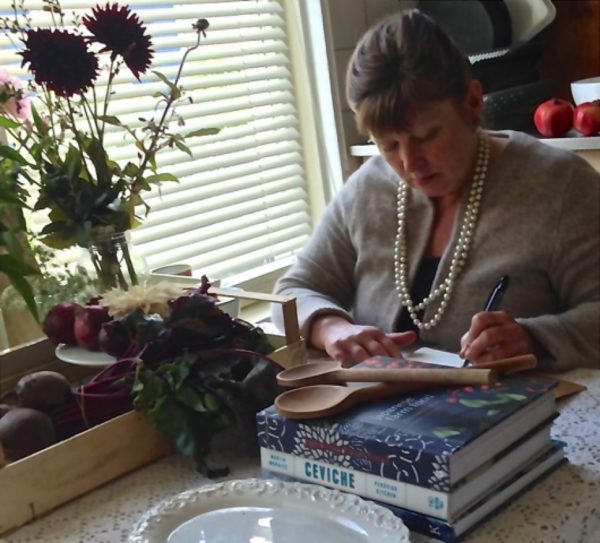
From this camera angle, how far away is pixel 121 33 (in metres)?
1.20

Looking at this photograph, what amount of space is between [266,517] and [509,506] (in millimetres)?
238

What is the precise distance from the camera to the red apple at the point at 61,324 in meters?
1.16

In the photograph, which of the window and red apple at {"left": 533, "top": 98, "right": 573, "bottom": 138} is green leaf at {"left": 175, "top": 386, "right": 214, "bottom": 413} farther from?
red apple at {"left": 533, "top": 98, "right": 573, "bottom": 138}

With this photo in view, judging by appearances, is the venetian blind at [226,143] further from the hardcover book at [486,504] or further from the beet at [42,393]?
the hardcover book at [486,504]

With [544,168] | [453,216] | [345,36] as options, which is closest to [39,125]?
[453,216]

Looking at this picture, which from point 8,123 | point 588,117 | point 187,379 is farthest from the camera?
point 588,117

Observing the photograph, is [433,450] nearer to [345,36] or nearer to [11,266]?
[11,266]

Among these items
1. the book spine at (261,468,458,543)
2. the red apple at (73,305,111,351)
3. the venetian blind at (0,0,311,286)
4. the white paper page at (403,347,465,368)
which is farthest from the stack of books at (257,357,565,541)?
the venetian blind at (0,0,311,286)

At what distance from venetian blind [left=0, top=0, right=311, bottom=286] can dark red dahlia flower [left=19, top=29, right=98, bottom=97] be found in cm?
66

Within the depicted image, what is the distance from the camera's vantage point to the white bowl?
2023 mm

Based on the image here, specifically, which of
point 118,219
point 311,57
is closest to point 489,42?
point 311,57

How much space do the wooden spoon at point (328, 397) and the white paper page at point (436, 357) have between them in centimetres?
26

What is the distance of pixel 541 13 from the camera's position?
7.28 feet

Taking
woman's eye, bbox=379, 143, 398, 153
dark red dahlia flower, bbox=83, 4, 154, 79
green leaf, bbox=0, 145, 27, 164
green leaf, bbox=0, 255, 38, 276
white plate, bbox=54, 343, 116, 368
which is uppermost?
dark red dahlia flower, bbox=83, 4, 154, 79
